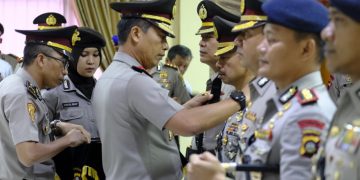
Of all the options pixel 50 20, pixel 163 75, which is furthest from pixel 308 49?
pixel 163 75

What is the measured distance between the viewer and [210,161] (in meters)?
1.78

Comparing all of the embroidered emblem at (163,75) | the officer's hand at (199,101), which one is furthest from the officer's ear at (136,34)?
the embroidered emblem at (163,75)

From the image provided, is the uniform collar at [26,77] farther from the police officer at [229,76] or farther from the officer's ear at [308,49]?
the officer's ear at [308,49]

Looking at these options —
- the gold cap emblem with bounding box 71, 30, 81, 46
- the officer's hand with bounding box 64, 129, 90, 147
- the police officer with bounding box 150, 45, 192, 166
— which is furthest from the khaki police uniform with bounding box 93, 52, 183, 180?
the police officer with bounding box 150, 45, 192, 166

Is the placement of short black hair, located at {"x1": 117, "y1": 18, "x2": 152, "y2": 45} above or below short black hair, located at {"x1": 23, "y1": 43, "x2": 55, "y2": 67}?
above

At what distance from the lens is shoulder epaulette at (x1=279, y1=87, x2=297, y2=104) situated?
185 cm

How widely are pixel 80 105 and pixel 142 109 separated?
46.1 inches

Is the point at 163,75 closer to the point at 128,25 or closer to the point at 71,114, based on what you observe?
the point at 71,114

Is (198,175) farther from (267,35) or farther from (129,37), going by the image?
(129,37)

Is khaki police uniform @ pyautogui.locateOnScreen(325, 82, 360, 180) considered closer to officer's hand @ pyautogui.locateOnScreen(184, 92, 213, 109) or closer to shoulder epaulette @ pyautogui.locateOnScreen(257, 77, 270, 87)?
shoulder epaulette @ pyautogui.locateOnScreen(257, 77, 270, 87)

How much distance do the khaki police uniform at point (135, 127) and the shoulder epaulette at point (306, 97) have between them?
94 centimetres

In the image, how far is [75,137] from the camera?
10.6 feet

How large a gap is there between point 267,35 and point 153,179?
1.11 m

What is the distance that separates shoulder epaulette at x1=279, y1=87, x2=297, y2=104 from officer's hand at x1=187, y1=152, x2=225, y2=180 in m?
0.26
